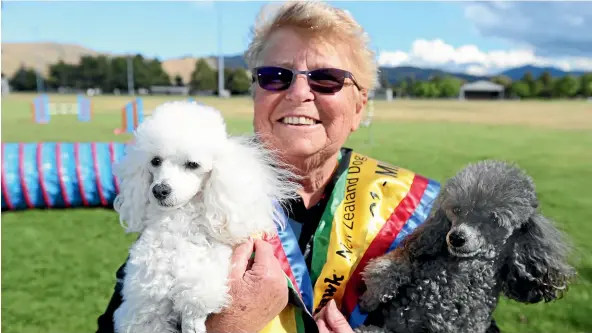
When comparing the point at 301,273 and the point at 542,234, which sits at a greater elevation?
the point at 542,234

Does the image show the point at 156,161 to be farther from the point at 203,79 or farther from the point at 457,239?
the point at 203,79

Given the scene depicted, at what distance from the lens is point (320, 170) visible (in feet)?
7.54

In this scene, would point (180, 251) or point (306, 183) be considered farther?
point (306, 183)

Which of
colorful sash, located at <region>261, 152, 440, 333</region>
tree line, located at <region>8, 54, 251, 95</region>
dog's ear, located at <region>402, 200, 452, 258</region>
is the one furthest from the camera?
tree line, located at <region>8, 54, 251, 95</region>

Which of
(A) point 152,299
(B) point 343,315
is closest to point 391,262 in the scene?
(B) point 343,315

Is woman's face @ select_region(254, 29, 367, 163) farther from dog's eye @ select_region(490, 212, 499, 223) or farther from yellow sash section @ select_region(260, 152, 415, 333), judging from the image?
dog's eye @ select_region(490, 212, 499, 223)

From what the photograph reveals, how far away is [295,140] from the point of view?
82.0 inches

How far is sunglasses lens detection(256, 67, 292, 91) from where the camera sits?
2076mm

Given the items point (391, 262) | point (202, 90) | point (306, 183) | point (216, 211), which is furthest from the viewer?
point (202, 90)

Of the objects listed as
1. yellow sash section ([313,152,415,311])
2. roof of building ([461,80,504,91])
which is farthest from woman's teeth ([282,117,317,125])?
roof of building ([461,80,504,91])

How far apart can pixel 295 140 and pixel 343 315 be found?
0.75m

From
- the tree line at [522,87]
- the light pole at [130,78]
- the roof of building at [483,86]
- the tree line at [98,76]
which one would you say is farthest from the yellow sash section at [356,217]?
the roof of building at [483,86]

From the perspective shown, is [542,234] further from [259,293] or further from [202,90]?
[202,90]

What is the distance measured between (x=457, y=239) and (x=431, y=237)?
141 millimetres
